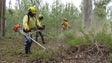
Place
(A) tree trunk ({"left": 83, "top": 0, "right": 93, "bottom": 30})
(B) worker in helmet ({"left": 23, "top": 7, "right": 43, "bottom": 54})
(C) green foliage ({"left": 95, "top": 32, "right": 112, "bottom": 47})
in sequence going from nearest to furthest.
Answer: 1. (C) green foliage ({"left": 95, "top": 32, "right": 112, "bottom": 47})
2. (B) worker in helmet ({"left": 23, "top": 7, "right": 43, "bottom": 54})
3. (A) tree trunk ({"left": 83, "top": 0, "right": 93, "bottom": 30})

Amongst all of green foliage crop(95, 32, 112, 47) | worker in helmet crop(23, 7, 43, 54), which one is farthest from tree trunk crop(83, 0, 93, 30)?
green foliage crop(95, 32, 112, 47)

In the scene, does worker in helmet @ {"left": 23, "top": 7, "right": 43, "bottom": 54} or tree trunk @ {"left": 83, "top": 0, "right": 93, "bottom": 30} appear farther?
tree trunk @ {"left": 83, "top": 0, "right": 93, "bottom": 30}

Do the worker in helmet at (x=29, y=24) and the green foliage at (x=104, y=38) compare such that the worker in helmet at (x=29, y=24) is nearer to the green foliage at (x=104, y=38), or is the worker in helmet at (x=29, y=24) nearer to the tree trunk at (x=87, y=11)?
the green foliage at (x=104, y=38)

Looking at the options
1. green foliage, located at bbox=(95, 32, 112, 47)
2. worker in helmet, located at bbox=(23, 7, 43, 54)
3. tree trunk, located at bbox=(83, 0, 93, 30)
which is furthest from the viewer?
tree trunk, located at bbox=(83, 0, 93, 30)

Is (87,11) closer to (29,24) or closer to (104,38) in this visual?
(29,24)

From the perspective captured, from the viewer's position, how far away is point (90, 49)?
853 cm

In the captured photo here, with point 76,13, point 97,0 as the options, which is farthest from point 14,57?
point 76,13

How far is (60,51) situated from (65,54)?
0.29m

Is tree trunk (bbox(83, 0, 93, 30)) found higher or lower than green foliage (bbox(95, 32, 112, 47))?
higher

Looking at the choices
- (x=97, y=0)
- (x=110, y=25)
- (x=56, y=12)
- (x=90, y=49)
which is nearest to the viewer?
(x=90, y=49)

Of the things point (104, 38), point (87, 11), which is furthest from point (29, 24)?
point (87, 11)

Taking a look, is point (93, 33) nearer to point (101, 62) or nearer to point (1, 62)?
point (101, 62)

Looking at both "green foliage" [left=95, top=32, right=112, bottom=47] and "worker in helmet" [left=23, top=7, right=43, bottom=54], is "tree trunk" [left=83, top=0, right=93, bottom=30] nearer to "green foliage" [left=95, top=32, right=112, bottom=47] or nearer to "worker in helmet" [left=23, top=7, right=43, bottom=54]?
"worker in helmet" [left=23, top=7, right=43, bottom=54]

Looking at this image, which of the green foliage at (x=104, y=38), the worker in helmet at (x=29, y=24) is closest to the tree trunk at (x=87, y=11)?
the worker in helmet at (x=29, y=24)
